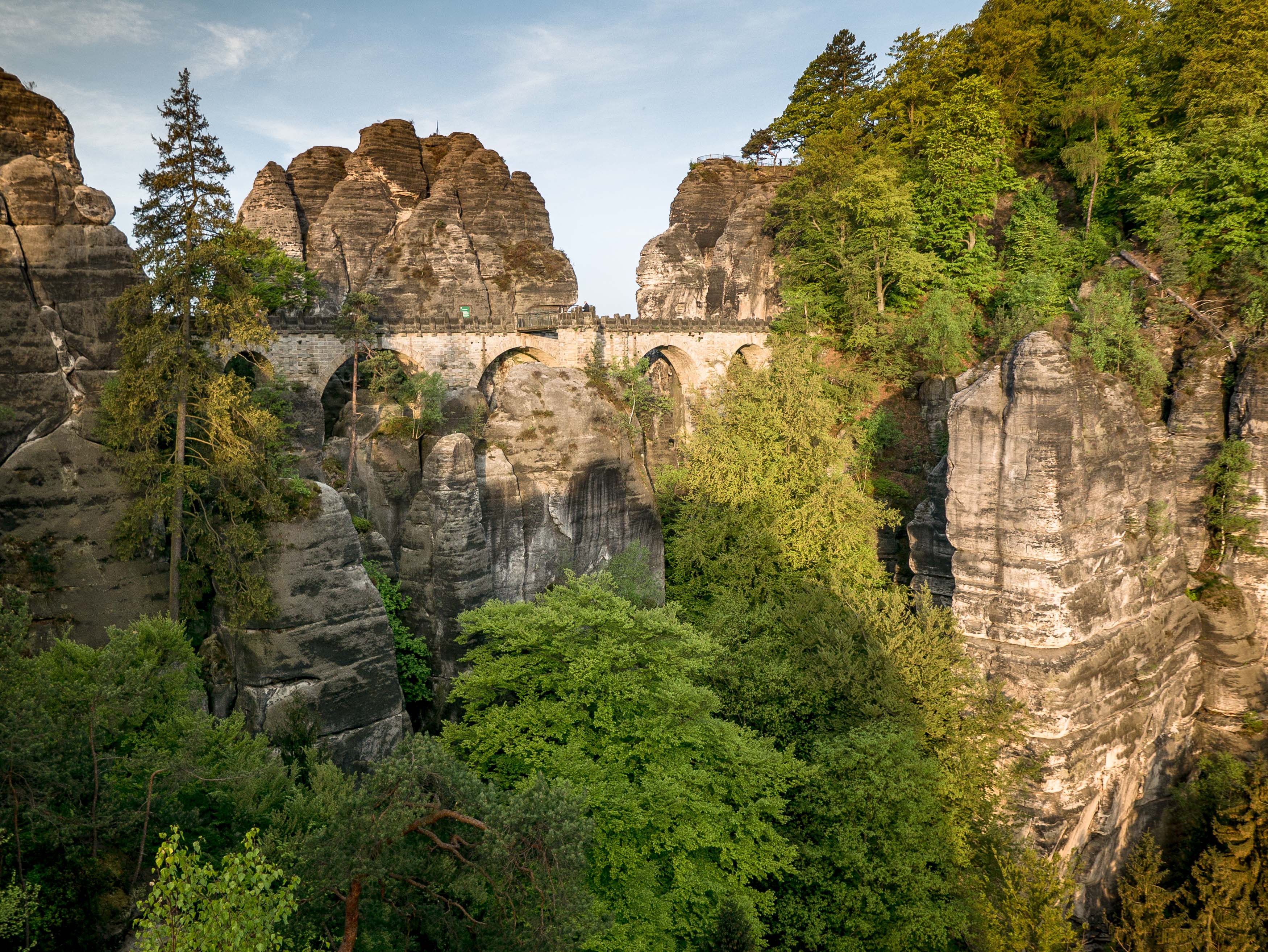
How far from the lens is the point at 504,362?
3453 centimetres

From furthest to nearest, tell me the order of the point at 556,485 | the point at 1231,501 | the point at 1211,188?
1. the point at 1211,188
2. the point at 556,485
3. the point at 1231,501

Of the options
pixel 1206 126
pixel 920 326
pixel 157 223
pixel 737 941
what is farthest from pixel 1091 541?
pixel 157 223

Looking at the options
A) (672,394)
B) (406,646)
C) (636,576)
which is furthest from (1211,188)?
(406,646)

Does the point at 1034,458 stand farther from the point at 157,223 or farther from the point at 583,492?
the point at 157,223

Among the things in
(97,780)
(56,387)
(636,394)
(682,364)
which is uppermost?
(682,364)

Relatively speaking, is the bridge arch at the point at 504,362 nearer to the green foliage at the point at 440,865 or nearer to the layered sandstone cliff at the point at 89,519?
the layered sandstone cliff at the point at 89,519

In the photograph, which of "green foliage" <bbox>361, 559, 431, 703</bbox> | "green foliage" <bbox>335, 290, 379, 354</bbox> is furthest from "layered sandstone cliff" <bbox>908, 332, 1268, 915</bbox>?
"green foliage" <bbox>335, 290, 379, 354</bbox>

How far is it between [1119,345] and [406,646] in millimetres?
20851

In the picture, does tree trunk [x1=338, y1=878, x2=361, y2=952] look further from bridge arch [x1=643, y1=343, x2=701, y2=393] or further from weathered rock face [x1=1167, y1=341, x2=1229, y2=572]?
bridge arch [x1=643, y1=343, x2=701, y2=393]

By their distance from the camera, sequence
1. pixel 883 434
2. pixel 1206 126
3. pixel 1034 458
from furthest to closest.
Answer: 1. pixel 883 434
2. pixel 1206 126
3. pixel 1034 458

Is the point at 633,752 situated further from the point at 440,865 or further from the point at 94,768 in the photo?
the point at 94,768

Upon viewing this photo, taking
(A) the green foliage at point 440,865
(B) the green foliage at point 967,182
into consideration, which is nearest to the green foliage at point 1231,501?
(B) the green foliage at point 967,182

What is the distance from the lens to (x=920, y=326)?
2678 centimetres

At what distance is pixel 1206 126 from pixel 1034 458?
1394 centimetres
